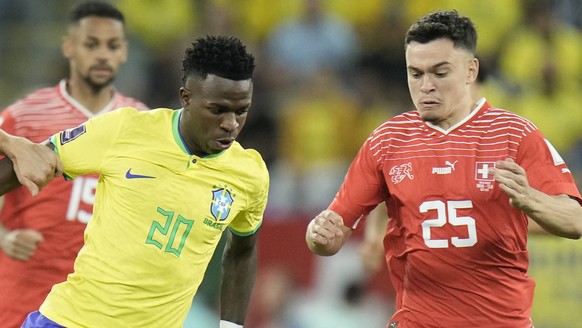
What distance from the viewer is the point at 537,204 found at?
480cm

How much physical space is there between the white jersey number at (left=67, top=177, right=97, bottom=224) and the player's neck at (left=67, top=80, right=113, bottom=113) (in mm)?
529

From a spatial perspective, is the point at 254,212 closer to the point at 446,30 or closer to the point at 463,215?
the point at 463,215

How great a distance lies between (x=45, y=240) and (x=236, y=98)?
2.12 metres

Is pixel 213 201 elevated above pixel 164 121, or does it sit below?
below

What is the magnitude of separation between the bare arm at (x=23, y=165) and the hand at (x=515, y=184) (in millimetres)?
2036

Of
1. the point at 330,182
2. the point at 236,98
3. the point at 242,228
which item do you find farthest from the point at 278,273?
the point at 236,98

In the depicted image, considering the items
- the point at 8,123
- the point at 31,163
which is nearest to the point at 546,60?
the point at 8,123

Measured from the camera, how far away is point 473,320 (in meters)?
5.26

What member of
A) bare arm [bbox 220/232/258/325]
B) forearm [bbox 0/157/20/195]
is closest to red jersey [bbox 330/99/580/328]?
bare arm [bbox 220/232/258/325]

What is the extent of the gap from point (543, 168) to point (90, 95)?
10.1 ft

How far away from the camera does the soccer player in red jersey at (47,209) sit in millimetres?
6449

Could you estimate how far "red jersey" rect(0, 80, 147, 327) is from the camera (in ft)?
21.2

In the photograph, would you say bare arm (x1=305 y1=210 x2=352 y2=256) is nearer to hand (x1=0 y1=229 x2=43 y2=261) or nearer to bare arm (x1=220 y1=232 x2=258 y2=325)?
bare arm (x1=220 y1=232 x2=258 y2=325)

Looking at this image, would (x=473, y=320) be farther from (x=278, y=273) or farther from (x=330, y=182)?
(x=330, y=182)
